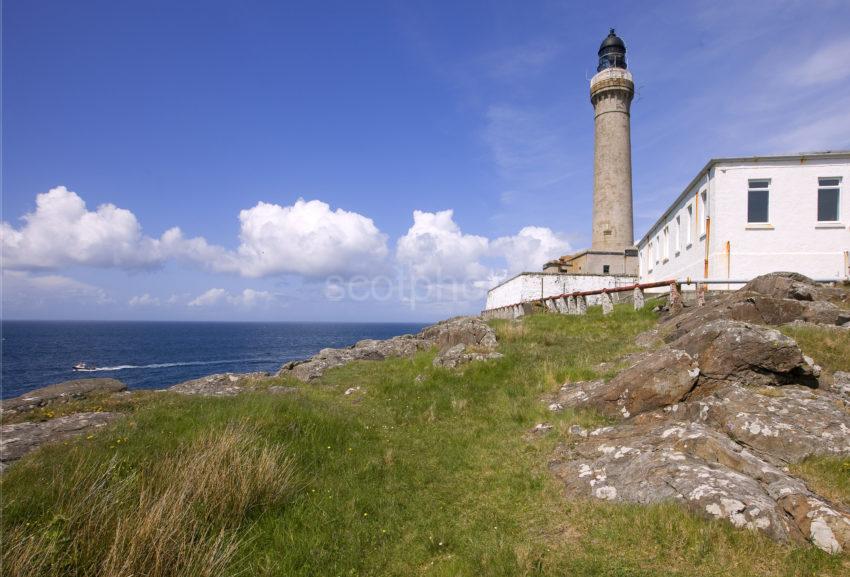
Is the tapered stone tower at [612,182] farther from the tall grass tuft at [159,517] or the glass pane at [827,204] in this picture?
the tall grass tuft at [159,517]

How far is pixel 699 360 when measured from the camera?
906 cm

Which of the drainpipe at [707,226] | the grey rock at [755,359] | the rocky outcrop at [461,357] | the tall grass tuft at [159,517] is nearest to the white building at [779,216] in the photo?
the drainpipe at [707,226]

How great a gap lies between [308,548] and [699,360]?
8.28 m

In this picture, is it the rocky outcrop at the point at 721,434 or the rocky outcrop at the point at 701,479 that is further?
the rocky outcrop at the point at 721,434

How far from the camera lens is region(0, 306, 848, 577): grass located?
4344 millimetres

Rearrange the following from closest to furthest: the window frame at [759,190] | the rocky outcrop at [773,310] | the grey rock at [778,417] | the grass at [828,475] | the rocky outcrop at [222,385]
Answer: the grass at [828,475] → the grey rock at [778,417] → the rocky outcrop at [773,310] → the rocky outcrop at [222,385] → the window frame at [759,190]

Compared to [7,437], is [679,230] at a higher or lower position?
higher

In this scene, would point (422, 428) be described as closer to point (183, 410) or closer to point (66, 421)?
point (183, 410)

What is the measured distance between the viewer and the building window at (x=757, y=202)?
1919cm

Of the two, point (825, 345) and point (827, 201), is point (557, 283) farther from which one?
point (825, 345)

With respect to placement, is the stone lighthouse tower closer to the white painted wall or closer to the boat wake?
the white painted wall

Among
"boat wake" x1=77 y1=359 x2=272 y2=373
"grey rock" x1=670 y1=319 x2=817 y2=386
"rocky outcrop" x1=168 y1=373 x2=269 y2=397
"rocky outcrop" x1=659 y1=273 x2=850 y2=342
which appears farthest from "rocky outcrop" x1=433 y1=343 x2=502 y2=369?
"boat wake" x1=77 y1=359 x2=272 y2=373

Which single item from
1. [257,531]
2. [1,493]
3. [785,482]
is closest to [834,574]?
[785,482]

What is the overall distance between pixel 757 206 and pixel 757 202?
18 centimetres
